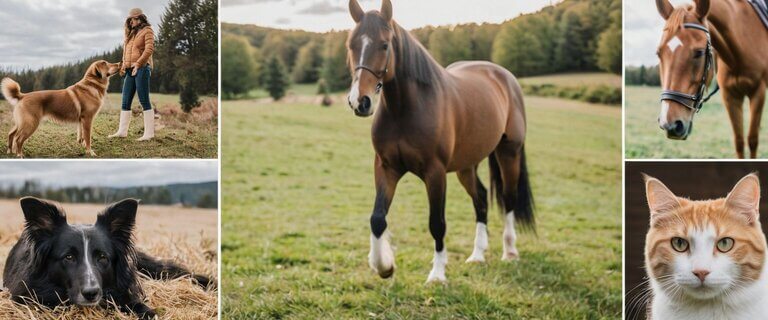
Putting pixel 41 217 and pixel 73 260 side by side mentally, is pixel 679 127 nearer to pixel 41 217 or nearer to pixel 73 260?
pixel 73 260

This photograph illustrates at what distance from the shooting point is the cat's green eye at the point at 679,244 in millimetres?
3170

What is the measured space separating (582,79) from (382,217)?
1.59m

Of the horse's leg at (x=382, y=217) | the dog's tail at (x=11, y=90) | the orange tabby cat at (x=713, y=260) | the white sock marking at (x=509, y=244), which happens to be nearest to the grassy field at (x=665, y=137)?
the orange tabby cat at (x=713, y=260)

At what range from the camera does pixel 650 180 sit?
3404 mm

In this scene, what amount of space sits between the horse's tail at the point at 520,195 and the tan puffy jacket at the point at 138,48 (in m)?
1.73

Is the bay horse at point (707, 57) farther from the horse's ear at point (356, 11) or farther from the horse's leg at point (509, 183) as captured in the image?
the horse's ear at point (356, 11)

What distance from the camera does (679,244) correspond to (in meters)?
3.20

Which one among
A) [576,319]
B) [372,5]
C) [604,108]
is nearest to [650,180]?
[576,319]

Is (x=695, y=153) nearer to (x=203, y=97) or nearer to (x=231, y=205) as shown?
(x=203, y=97)

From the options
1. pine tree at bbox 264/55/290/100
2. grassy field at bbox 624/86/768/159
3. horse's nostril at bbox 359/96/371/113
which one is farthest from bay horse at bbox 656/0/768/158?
pine tree at bbox 264/55/290/100

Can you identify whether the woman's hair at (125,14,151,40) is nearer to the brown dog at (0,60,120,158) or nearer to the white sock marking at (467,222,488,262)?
the brown dog at (0,60,120,158)

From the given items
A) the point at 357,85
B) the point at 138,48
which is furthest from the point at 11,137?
the point at 357,85

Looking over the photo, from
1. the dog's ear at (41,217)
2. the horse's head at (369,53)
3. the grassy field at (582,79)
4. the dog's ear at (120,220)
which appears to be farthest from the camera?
the grassy field at (582,79)

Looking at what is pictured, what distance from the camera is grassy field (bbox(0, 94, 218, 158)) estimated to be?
12.1ft
